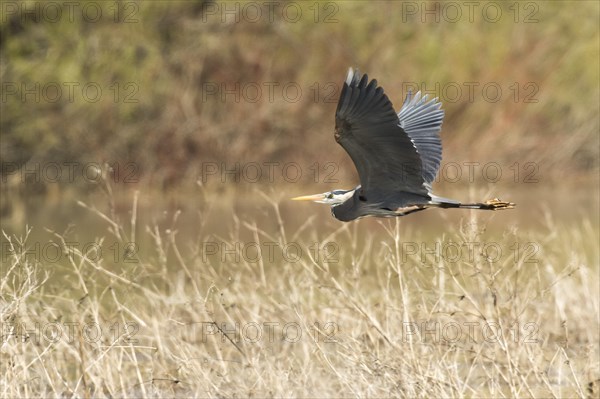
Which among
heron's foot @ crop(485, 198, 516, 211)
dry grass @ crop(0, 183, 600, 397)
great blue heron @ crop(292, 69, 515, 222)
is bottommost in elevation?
dry grass @ crop(0, 183, 600, 397)

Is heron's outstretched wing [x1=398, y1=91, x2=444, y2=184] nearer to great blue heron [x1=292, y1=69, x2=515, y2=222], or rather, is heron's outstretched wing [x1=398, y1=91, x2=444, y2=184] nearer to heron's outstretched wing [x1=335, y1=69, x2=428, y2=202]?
great blue heron [x1=292, y1=69, x2=515, y2=222]

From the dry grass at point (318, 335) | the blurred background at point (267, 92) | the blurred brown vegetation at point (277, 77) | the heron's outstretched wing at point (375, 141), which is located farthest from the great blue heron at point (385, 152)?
the blurred brown vegetation at point (277, 77)

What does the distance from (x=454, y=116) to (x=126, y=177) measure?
503 cm

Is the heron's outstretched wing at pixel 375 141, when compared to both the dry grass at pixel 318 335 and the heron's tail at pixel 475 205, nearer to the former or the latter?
the heron's tail at pixel 475 205

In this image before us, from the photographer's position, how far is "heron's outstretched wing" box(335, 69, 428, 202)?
4742 mm

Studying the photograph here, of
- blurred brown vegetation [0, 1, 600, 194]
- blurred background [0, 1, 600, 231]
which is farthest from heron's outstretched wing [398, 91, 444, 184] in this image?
blurred brown vegetation [0, 1, 600, 194]

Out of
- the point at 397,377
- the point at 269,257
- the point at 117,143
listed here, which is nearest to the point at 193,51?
the point at 117,143

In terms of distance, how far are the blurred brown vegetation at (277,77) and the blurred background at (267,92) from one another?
21mm

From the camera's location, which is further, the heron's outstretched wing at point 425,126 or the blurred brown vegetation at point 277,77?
the blurred brown vegetation at point 277,77

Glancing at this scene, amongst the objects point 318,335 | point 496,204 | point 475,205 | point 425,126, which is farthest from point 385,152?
point 318,335

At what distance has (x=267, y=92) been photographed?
16500 millimetres

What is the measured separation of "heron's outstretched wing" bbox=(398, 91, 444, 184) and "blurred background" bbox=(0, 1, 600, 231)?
8718 millimetres

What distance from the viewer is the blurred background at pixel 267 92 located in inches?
600

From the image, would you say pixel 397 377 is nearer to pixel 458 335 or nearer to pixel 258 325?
pixel 258 325
